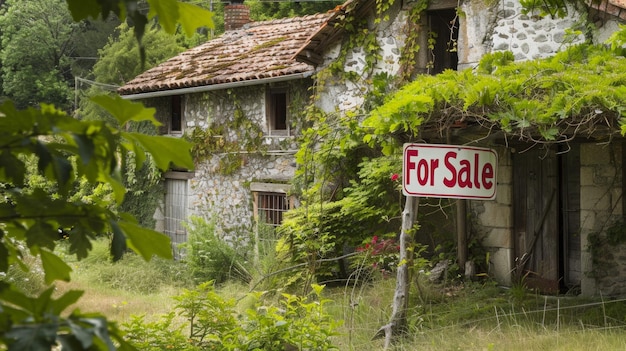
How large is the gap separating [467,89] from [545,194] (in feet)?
10.4

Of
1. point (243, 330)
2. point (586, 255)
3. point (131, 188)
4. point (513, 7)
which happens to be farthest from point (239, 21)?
point (243, 330)

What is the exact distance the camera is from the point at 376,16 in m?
12.5

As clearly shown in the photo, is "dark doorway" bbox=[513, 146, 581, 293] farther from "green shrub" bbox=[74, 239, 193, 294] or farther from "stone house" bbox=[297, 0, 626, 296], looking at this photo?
"green shrub" bbox=[74, 239, 193, 294]

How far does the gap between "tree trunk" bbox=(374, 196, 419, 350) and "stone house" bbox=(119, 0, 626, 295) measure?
4.43 ft

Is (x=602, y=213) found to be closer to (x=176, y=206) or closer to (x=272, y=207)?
(x=272, y=207)

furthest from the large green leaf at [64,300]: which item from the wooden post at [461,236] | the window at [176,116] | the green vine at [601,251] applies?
the window at [176,116]

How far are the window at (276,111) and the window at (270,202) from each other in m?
0.95

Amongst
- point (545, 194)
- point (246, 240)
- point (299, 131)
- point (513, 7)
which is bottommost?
point (246, 240)

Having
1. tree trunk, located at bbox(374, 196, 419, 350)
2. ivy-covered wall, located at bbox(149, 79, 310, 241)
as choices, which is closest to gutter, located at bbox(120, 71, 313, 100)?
ivy-covered wall, located at bbox(149, 79, 310, 241)

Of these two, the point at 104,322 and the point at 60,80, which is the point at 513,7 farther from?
the point at 60,80

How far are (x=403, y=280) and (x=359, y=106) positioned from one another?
4214 mm

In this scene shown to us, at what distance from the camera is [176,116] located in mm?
17125

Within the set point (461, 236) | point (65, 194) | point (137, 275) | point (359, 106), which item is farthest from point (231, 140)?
point (65, 194)

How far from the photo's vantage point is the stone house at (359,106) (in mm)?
10688
